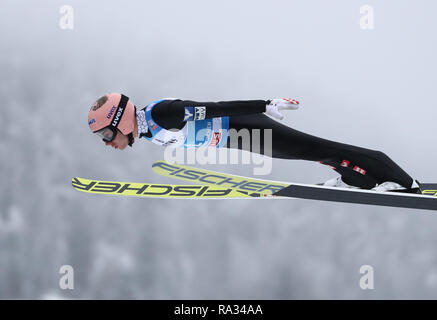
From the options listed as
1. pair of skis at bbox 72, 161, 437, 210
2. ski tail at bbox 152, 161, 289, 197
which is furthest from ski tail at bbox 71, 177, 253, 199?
ski tail at bbox 152, 161, 289, 197

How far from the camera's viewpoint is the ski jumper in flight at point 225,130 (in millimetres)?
3713

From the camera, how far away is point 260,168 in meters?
4.78

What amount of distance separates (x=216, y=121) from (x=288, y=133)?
2.00ft

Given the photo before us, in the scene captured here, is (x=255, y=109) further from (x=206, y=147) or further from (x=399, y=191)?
(x=399, y=191)

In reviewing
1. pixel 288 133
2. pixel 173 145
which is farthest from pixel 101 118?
pixel 288 133

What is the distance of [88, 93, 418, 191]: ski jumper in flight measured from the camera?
3.71 meters

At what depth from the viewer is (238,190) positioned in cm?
426

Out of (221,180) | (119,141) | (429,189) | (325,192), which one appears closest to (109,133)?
(119,141)

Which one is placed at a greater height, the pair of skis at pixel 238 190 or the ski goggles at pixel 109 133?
the ski goggles at pixel 109 133

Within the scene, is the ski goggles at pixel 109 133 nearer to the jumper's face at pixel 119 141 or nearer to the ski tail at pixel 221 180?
the jumper's face at pixel 119 141

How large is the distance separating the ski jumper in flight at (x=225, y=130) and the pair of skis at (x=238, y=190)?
225mm

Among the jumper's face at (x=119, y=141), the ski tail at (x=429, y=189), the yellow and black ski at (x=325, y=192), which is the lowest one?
the ski tail at (x=429, y=189)

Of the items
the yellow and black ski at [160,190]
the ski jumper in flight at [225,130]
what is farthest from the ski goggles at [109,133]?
the yellow and black ski at [160,190]

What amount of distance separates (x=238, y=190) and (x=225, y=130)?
0.57 metres
